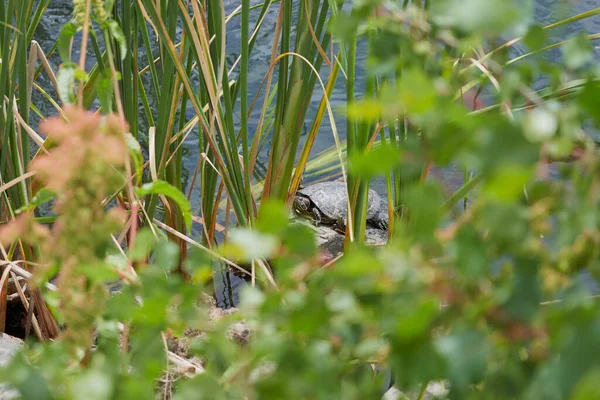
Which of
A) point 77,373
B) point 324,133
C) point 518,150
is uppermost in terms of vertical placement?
point 518,150

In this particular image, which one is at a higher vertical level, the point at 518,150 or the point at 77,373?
the point at 518,150

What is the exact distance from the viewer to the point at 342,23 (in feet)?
1.25

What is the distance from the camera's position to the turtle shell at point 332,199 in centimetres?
286

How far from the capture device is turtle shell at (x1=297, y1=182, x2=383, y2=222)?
9.39 feet

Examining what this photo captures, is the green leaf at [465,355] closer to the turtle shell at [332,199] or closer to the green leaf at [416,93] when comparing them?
the green leaf at [416,93]

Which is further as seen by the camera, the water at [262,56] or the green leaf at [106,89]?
the water at [262,56]

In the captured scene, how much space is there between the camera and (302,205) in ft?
9.90

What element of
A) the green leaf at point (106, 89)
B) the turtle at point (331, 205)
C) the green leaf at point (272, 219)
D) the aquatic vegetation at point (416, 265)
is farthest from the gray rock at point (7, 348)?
the turtle at point (331, 205)

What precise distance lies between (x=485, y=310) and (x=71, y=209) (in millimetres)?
235

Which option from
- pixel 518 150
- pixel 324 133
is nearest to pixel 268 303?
pixel 518 150

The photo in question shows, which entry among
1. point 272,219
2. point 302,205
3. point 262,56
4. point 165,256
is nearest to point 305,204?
point 302,205

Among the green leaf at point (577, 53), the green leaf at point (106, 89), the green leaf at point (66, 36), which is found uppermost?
the green leaf at point (577, 53)

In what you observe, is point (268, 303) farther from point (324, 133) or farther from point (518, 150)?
point (324, 133)

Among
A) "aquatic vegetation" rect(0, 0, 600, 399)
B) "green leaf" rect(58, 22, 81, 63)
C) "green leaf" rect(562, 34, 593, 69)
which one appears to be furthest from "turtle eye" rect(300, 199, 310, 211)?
"green leaf" rect(562, 34, 593, 69)
